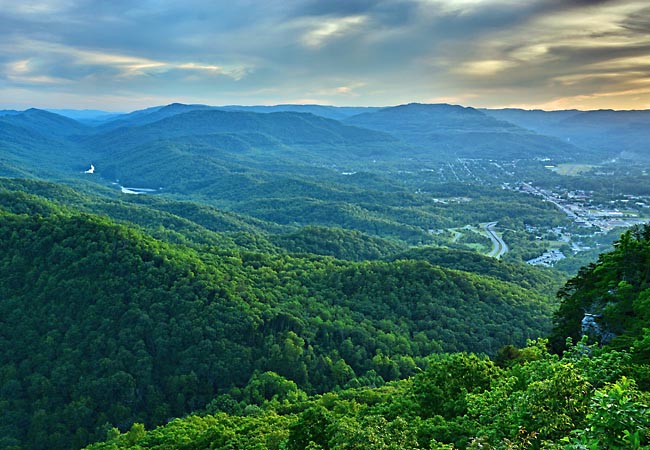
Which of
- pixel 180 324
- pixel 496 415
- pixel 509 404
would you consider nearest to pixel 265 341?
pixel 180 324

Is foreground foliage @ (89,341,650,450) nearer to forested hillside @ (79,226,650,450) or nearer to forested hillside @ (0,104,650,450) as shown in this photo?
forested hillside @ (79,226,650,450)

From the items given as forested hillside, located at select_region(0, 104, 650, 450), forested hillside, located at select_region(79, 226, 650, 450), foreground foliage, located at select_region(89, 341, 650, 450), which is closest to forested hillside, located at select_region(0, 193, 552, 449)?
forested hillside, located at select_region(0, 104, 650, 450)

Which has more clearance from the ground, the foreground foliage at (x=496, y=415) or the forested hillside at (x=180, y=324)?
the foreground foliage at (x=496, y=415)

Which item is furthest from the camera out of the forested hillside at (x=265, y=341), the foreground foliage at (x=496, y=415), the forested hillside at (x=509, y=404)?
the forested hillside at (x=265, y=341)

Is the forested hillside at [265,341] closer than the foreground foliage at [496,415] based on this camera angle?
No

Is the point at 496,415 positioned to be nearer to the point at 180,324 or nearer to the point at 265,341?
the point at 265,341

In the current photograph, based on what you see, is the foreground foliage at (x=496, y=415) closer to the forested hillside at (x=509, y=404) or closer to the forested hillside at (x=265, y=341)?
the forested hillside at (x=509, y=404)

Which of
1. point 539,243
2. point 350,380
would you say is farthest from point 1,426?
point 539,243

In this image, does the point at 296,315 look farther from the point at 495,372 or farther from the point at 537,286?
the point at 537,286

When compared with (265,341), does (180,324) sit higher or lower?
higher

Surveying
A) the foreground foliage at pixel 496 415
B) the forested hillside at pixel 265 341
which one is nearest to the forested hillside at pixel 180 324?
the forested hillside at pixel 265 341

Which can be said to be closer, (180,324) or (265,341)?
(265,341)
